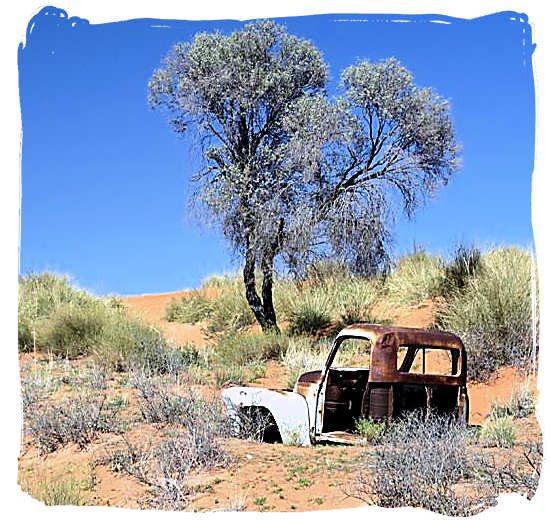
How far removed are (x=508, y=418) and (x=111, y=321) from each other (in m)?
7.83

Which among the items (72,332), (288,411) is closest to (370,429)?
(288,411)

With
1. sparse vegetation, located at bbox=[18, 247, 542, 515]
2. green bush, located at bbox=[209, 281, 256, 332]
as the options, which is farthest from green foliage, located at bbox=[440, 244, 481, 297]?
green bush, located at bbox=[209, 281, 256, 332]

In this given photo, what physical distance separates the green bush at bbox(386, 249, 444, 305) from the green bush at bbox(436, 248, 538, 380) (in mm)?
2014

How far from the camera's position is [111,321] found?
12.9 meters

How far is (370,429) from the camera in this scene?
19.9 ft

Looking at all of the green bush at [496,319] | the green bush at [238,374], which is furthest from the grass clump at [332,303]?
the green bush at [238,374]

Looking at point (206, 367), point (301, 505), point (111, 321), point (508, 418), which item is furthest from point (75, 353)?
point (301, 505)

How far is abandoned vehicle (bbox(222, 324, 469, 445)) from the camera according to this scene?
6164 mm

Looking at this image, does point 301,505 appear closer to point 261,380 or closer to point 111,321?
point 261,380

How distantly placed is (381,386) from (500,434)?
39.6 inches

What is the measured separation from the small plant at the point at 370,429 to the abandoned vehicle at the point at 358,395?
0.05m

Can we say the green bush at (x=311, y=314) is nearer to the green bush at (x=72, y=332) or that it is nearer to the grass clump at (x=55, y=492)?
the green bush at (x=72, y=332)

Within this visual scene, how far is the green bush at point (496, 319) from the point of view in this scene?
905cm

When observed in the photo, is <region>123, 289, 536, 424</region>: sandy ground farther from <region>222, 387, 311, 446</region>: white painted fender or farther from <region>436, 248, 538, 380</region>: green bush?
<region>222, 387, 311, 446</region>: white painted fender
